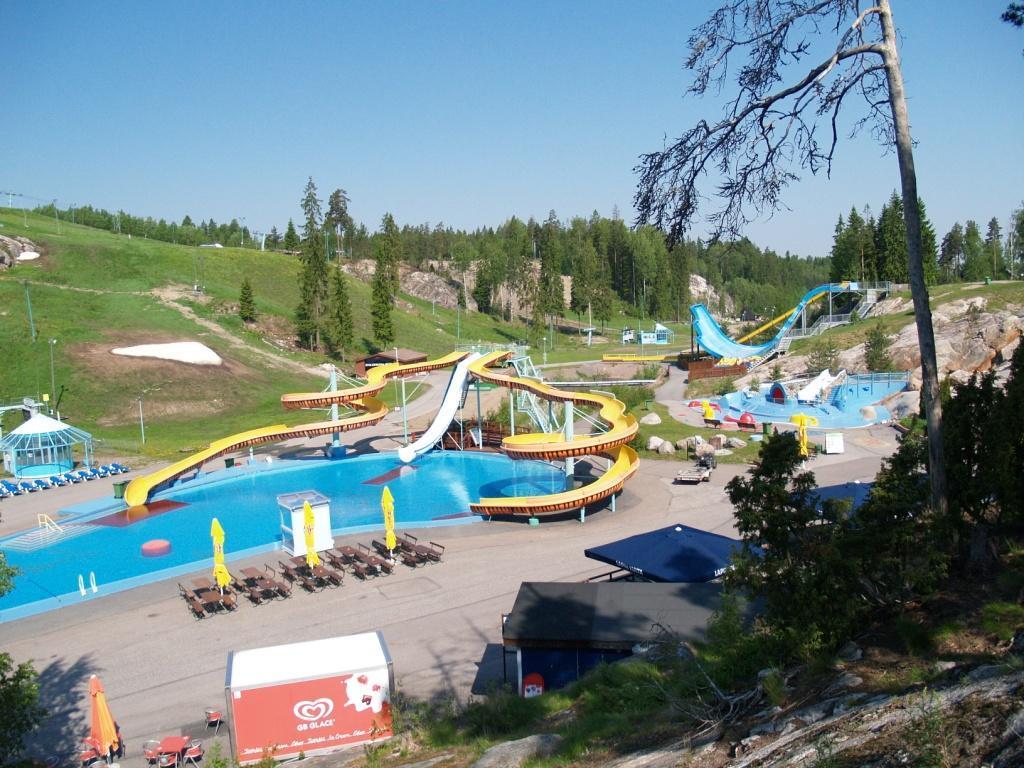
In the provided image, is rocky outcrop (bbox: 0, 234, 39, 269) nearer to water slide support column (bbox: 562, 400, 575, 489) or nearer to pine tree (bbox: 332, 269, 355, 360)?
pine tree (bbox: 332, 269, 355, 360)

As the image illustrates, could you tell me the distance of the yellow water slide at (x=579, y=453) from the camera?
2277 centimetres

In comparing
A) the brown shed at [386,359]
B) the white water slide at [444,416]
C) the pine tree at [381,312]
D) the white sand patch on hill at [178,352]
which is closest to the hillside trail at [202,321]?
the brown shed at [386,359]

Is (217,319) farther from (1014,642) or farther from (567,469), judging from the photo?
(1014,642)

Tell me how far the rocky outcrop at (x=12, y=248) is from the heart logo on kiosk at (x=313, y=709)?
222 feet

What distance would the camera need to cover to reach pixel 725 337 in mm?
58562

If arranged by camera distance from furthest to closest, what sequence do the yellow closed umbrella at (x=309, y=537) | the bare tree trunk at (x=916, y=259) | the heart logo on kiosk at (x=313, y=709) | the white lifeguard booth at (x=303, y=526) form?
the white lifeguard booth at (x=303, y=526) < the yellow closed umbrella at (x=309, y=537) < the heart logo on kiosk at (x=313, y=709) < the bare tree trunk at (x=916, y=259)

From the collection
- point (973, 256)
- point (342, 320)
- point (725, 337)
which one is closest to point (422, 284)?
point (342, 320)

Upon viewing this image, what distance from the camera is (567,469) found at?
25547 millimetres

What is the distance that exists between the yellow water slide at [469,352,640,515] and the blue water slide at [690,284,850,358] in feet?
99.1

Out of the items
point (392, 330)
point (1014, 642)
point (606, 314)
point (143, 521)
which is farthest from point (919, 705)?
point (606, 314)

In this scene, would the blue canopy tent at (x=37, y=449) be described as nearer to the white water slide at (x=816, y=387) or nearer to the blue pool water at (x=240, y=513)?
the blue pool water at (x=240, y=513)

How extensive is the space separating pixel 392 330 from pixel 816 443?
39.2m

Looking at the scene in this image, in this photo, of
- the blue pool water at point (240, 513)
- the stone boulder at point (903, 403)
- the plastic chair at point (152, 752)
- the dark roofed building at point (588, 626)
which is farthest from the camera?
the stone boulder at point (903, 403)

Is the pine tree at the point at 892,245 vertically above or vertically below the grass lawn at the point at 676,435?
above
